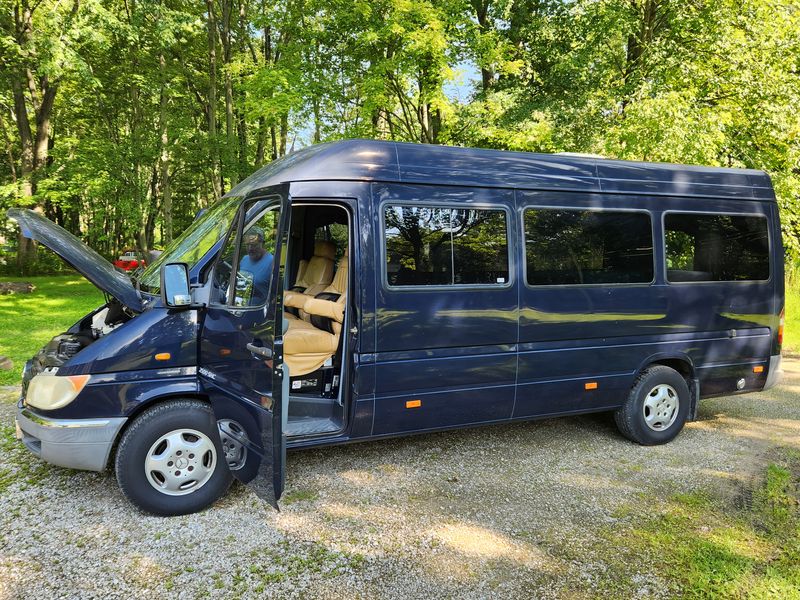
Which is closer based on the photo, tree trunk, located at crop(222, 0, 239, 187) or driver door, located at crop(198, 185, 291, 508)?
driver door, located at crop(198, 185, 291, 508)

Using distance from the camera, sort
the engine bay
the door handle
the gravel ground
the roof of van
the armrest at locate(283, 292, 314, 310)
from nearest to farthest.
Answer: the gravel ground, the door handle, the engine bay, the roof of van, the armrest at locate(283, 292, 314, 310)

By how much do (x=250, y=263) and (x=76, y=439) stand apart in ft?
5.22

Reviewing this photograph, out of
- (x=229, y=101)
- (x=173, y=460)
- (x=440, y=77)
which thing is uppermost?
(x=229, y=101)

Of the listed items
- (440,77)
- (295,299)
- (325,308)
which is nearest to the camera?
(325,308)

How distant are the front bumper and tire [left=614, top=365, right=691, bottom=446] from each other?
4.32 metres

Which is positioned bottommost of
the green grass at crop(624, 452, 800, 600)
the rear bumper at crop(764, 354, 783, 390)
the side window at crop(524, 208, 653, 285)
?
the green grass at crop(624, 452, 800, 600)

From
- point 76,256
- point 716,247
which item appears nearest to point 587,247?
point 716,247

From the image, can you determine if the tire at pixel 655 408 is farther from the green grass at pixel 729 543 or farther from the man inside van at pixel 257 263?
the man inside van at pixel 257 263

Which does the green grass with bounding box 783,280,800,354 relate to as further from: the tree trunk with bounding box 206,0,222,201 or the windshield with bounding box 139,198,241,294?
the tree trunk with bounding box 206,0,222,201

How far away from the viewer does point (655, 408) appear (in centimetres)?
543

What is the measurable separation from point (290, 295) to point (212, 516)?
6.82 ft

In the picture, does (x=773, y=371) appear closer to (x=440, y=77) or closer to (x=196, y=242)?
(x=196, y=242)

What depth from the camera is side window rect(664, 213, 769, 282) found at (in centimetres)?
538

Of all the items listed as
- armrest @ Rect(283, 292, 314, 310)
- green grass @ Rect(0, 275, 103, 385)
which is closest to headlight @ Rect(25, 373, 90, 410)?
armrest @ Rect(283, 292, 314, 310)
